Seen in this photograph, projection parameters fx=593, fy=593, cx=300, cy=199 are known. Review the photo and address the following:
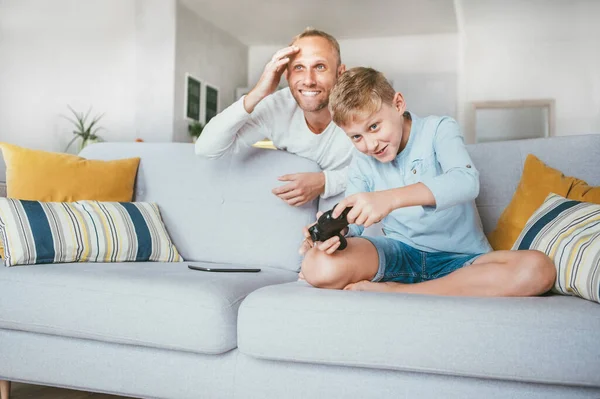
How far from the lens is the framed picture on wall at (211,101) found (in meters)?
6.90

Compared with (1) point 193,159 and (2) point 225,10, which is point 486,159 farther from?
(2) point 225,10

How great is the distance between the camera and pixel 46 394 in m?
1.96

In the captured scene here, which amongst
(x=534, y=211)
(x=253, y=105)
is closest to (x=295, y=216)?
(x=253, y=105)

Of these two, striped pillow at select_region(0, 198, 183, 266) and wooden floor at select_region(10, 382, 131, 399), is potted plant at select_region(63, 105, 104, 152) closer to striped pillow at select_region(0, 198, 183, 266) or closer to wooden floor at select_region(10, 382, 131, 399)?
striped pillow at select_region(0, 198, 183, 266)

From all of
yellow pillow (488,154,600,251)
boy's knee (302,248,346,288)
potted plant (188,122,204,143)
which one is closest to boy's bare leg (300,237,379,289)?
boy's knee (302,248,346,288)

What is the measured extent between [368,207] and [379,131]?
34 centimetres

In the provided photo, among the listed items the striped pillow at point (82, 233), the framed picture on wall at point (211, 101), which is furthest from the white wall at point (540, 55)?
the striped pillow at point (82, 233)

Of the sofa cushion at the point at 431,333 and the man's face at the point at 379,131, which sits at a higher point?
the man's face at the point at 379,131

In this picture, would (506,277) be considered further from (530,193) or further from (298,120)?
(298,120)

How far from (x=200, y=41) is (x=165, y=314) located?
18.5 ft

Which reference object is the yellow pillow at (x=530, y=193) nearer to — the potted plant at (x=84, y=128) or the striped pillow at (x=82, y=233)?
the striped pillow at (x=82, y=233)

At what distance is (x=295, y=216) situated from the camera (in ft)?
7.03

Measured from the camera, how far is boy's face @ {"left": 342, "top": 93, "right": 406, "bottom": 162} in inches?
62.1

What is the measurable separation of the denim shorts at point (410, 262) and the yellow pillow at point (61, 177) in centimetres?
109
